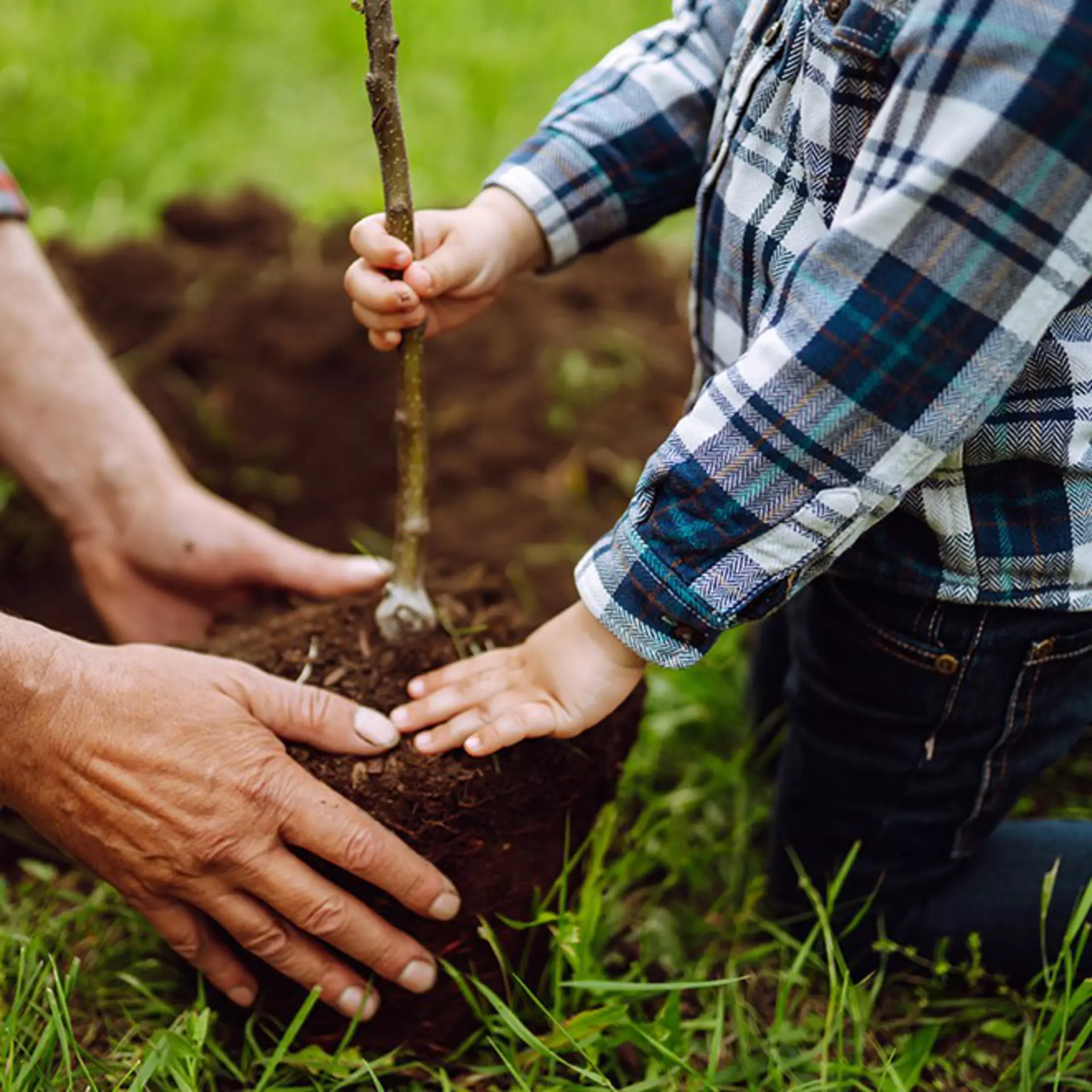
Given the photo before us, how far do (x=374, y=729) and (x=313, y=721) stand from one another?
0.07 metres

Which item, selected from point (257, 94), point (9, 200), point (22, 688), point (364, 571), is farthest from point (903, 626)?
point (257, 94)

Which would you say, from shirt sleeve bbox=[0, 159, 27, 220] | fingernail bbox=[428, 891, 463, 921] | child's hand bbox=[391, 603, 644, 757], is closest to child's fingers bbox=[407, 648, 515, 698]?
child's hand bbox=[391, 603, 644, 757]

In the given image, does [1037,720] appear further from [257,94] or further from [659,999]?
[257,94]

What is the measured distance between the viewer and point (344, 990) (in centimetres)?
151

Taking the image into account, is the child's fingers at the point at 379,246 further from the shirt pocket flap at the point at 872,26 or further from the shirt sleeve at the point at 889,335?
the shirt pocket flap at the point at 872,26

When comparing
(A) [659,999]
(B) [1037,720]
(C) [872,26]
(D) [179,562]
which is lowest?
(A) [659,999]

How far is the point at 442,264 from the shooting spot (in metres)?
1.50

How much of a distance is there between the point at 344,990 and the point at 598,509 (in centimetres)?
148

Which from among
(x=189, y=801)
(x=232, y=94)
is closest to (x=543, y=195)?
(x=189, y=801)

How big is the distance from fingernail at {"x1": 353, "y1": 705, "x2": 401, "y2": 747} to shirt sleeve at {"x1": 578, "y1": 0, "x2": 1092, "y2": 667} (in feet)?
1.05

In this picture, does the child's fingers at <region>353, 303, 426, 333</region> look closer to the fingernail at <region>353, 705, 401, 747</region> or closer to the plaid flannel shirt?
the plaid flannel shirt

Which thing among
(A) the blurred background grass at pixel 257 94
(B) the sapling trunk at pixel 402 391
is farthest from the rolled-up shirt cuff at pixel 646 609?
(A) the blurred background grass at pixel 257 94

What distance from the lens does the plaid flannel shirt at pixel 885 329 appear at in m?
1.10

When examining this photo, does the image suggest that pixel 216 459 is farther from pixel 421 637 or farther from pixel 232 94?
pixel 232 94
